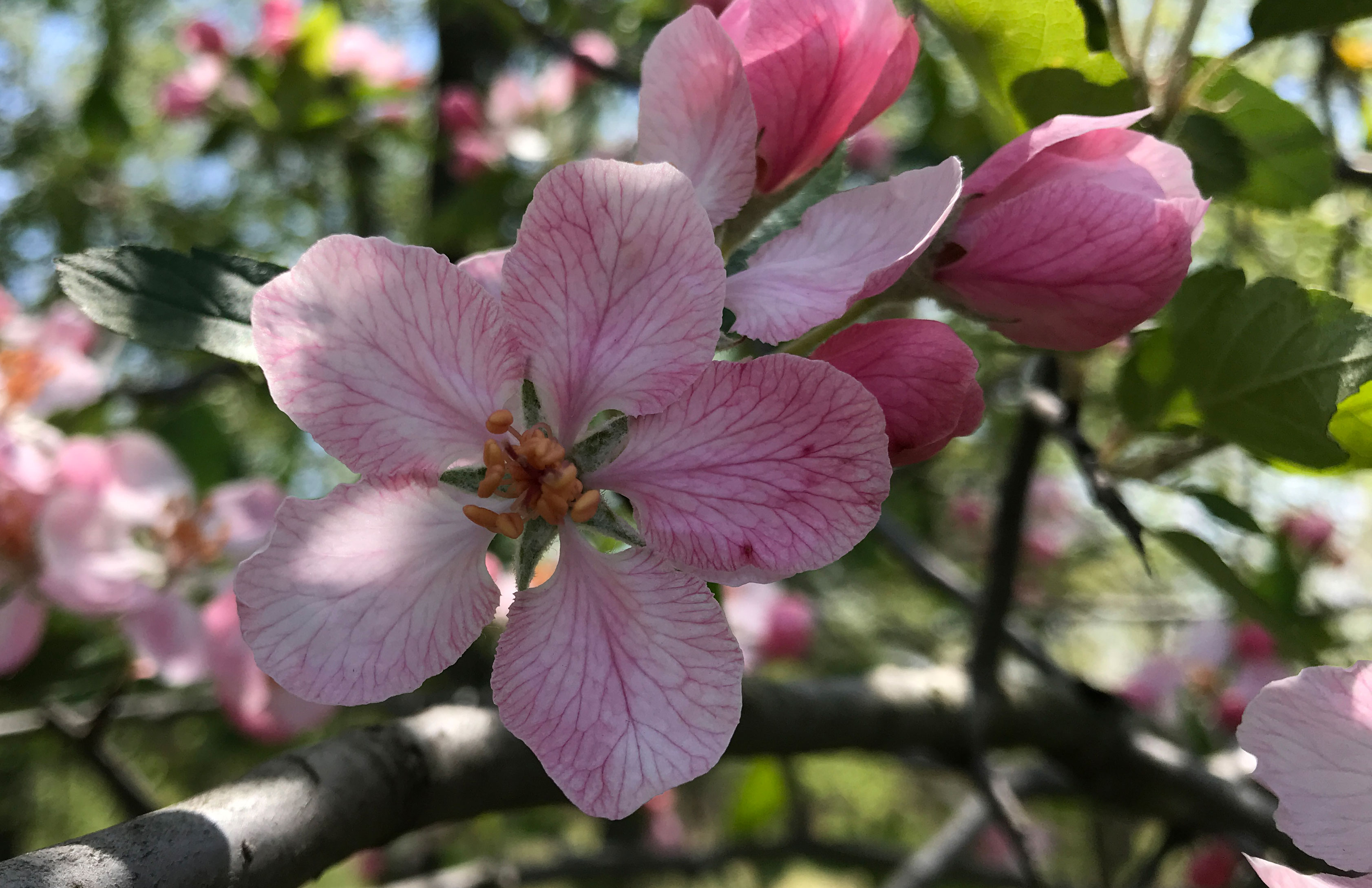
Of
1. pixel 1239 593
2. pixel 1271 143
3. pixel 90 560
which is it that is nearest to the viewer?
pixel 1239 593

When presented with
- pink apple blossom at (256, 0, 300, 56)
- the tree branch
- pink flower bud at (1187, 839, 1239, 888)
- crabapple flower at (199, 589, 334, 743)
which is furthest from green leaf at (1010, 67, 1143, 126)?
pink apple blossom at (256, 0, 300, 56)

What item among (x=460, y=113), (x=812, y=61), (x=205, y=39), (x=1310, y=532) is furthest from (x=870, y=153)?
(x=812, y=61)

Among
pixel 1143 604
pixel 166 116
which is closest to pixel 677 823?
pixel 1143 604

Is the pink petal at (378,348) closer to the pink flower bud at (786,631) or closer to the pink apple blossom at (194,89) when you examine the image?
the pink flower bud at (786,631)

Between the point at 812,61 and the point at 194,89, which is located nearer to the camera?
the point at 812,61

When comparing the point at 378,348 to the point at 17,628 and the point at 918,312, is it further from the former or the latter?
the point at 17,628

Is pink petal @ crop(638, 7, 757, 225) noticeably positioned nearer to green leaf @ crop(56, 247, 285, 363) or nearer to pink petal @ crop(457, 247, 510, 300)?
pink petal @ crop(457, 247, 510, 300)

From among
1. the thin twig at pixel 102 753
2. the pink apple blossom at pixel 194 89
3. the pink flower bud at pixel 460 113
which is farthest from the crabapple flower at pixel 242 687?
the pink flower bud at pixel 460 113
